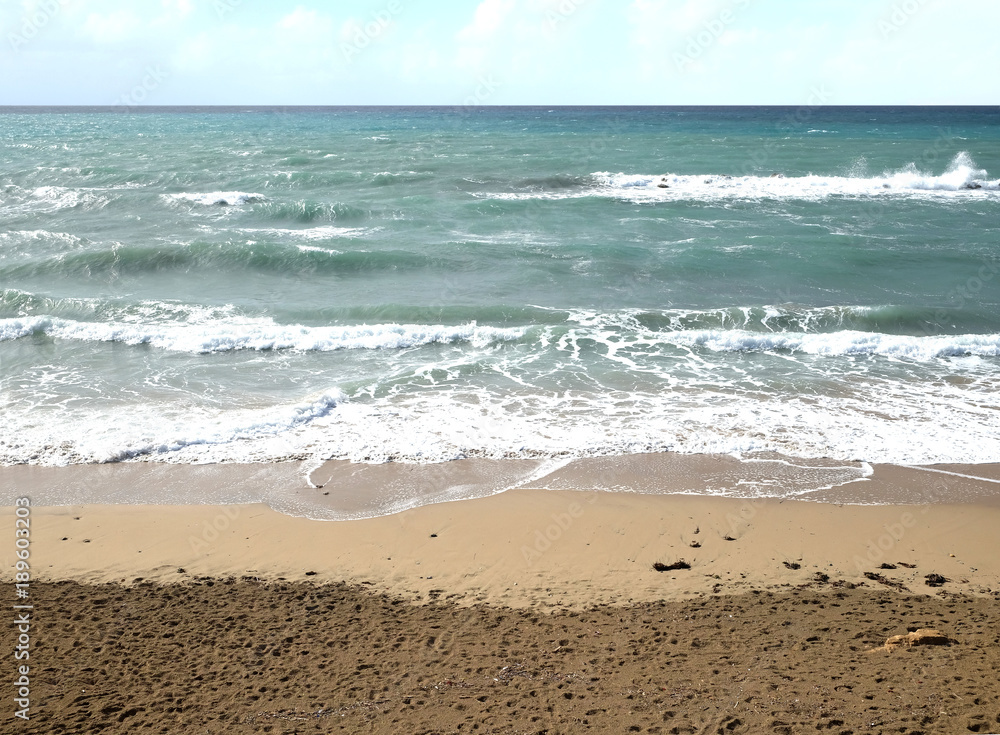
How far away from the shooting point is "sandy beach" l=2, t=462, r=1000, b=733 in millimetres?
5137

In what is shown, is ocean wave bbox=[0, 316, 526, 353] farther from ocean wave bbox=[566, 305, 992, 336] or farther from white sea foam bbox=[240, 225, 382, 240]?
white sea foam bbox=[240, 225, 382, 240]

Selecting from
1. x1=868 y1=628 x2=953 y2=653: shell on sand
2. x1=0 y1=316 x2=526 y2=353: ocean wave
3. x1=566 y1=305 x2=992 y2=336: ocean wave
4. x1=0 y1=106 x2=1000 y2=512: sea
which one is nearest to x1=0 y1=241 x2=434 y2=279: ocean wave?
x1=0 y1=106 x2=1000 y2=512: sea

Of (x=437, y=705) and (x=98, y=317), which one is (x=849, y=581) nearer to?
(x=437, y=705)

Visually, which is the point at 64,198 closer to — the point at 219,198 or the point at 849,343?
the point at 219,198

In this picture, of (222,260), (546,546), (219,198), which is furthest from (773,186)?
(546,546)

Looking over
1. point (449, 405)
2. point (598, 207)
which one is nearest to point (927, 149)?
point (598, 207)

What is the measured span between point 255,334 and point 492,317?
5.30 metres

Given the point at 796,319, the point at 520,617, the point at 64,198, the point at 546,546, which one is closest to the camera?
the point at 520,617

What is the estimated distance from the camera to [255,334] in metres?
15.1

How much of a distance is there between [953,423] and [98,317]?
17573 mm

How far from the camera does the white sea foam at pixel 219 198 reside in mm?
28922

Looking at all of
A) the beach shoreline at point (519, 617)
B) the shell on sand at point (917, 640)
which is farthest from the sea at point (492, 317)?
the shell on sand at point (917, 640)

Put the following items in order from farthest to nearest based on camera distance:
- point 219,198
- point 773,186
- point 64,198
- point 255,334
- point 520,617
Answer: point 773,186 < point 219,198 < point 64,198 < point 255,334 < point 520,617

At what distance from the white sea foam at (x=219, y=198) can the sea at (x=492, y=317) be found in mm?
164
